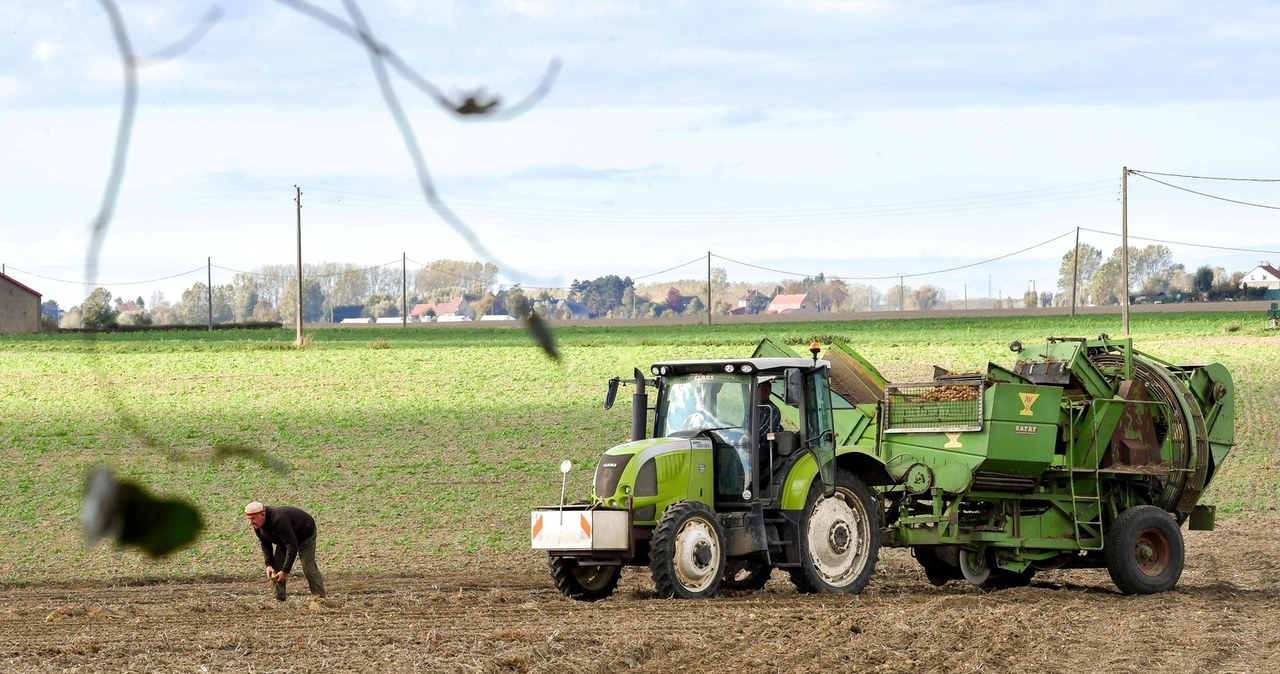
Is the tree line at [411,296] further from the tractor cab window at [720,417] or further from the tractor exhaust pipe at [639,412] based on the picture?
the tractor exhaust pipe at [639,412]

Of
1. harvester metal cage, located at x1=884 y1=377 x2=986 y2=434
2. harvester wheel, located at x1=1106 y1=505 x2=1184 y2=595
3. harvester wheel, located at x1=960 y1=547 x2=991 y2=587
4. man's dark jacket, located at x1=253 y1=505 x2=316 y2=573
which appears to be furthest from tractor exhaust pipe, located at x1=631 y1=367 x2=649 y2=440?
harvester wheel, located at x1=1106 y1=505 x2=1184 y2=595

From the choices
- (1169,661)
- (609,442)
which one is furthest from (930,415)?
(609,442)

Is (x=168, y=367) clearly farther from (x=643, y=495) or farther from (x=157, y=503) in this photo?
Result: (x=157, y=503)

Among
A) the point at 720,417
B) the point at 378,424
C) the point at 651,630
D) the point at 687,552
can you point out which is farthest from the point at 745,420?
the point at 378,424

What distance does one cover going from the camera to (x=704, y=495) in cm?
1344

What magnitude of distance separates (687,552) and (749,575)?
2.14 metres

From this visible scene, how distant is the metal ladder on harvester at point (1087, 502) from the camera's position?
14508 millimetres

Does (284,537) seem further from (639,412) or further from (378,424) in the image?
(378,424)

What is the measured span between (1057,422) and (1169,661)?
4458 mm

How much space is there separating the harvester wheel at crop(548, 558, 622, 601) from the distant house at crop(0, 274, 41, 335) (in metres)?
12.0

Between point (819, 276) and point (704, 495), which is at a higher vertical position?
point (819, 276)

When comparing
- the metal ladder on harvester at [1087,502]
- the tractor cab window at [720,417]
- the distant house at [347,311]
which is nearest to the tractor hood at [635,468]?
the tractor cab window at [720,417]

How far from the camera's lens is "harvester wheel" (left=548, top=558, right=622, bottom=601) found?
45.2 feet

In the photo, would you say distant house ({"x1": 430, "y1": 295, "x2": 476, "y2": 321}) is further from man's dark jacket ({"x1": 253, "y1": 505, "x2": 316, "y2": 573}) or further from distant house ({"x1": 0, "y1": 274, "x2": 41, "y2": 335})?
man's dark jacket ({"x1": 253, "y1": 505, "x2": 316, "y2": 573})
